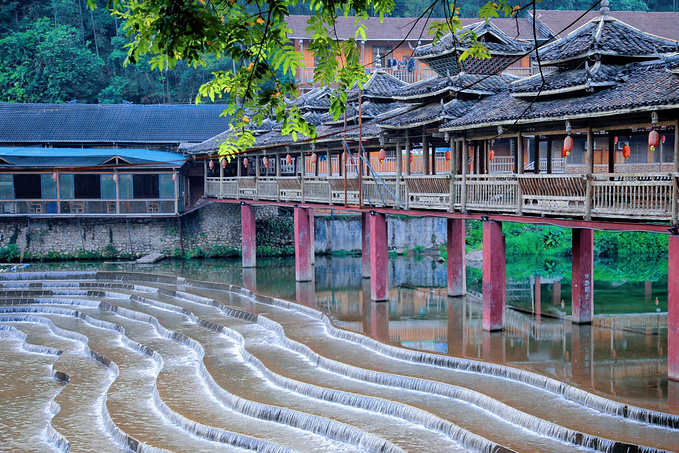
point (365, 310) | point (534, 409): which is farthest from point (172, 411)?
point (365, 310)

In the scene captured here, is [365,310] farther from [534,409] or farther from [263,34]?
[263,34]

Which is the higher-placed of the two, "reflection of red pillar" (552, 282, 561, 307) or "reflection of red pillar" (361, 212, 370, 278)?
"reflection of red pillar" (361, 212, 370, 278)

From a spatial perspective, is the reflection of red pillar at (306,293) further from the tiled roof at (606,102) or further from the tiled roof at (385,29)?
the tiled roof at (385,29)

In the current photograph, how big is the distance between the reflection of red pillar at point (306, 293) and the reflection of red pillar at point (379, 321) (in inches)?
72.4

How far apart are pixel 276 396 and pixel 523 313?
9.12m

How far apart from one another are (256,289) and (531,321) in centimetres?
978

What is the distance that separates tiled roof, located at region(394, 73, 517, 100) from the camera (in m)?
18.7

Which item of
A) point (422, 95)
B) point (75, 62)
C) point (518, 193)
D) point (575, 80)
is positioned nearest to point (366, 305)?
point (422, 95)

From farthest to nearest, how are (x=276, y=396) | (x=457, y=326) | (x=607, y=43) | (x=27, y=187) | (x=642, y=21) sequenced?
(x=642, y=21) → (x=27, y=187) → (x=457, y=326) → (x=607, y=43) → (x=276, y=396)

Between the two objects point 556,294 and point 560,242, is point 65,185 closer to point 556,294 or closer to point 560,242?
point 556,294

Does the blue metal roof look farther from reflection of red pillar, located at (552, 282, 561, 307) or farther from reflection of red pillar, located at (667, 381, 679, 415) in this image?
reflection of red pillar, located at (667, 381, 679, 415)

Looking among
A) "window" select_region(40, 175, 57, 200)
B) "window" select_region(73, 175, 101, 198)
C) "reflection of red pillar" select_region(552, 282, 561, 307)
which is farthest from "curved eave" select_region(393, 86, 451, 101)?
"window" select_region(40, 175, 57, 200)

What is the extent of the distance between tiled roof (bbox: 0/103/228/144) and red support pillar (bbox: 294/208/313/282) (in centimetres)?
1127

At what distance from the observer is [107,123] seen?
1411 inches
